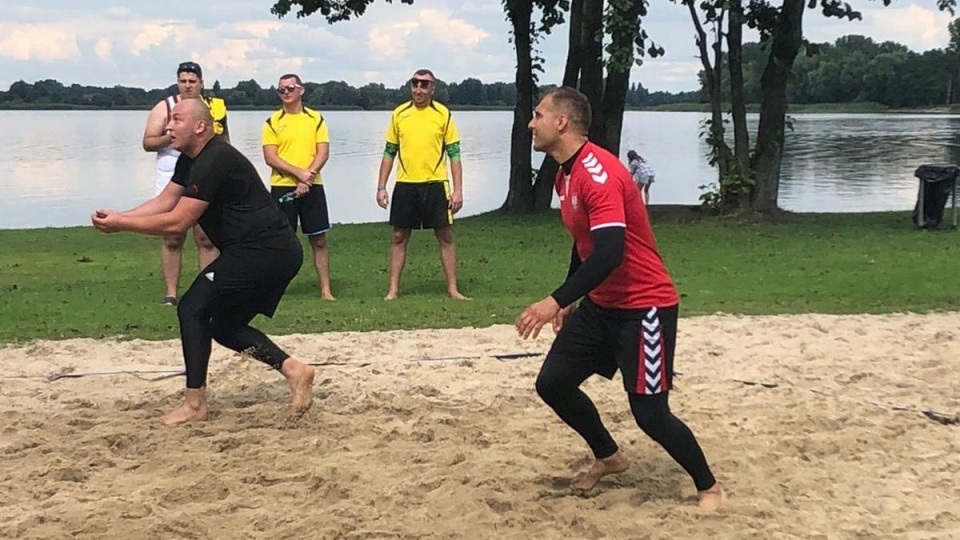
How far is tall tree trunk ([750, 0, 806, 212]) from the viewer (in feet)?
59.0

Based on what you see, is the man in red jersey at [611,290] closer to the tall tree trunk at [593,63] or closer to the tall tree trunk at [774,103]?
the tall tree trunk at [774,103]

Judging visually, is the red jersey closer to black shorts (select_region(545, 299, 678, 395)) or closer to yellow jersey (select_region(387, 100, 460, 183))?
black shorts (select_region(545, 299, 678, 395))

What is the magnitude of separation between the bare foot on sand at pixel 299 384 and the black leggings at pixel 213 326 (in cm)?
7

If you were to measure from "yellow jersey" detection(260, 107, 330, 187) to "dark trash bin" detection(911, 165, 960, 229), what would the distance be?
10.0 meters

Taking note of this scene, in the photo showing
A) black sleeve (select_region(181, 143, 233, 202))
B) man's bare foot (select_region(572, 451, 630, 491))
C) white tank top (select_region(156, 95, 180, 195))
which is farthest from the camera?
white tank top (select_region(156, 95, 180, 195))

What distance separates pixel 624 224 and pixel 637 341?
54 cm

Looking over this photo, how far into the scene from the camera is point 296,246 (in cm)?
668

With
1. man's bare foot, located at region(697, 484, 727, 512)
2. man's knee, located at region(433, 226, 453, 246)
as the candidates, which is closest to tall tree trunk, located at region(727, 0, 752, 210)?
man's knee, located at region(433, 226, 453, 246)

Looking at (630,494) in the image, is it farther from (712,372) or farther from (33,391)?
(33,391)

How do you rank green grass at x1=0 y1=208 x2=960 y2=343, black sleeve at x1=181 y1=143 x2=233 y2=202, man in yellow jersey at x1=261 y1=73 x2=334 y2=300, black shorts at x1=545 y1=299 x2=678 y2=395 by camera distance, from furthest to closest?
man in yellow jersey at x1=261 y1=73 x2=334 y2=300 < green grass at x1=0 y1=208 x2=960 y2=343 < black sleeve at x1=181 y1=143 x2=233 y2=202 < black shorts at x1=545 y1=299 x2=678 y2=395

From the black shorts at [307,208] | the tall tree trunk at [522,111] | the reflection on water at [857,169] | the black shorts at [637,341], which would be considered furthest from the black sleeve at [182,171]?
the reflection on water at [857,169]

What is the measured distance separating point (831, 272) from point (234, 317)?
7688mm

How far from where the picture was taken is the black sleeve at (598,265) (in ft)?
15.8

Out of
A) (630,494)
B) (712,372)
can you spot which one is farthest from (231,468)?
(712,372)
